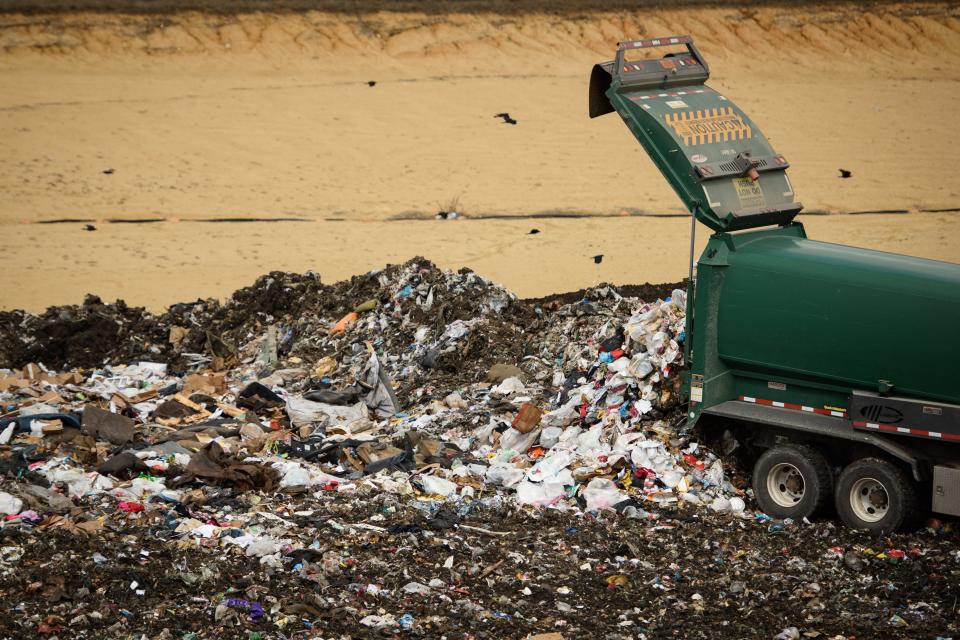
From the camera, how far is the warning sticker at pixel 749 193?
984 cm

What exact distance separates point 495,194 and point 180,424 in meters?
11.9

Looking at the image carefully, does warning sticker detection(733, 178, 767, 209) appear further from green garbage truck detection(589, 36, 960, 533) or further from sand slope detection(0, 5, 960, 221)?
sand slope detection(0, 5, 960, 221)

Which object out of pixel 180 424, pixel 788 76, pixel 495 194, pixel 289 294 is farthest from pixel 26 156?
pixel 788 76

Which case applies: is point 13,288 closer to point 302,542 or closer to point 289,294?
point 289,294

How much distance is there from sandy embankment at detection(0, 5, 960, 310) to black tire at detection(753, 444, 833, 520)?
28.3 ft

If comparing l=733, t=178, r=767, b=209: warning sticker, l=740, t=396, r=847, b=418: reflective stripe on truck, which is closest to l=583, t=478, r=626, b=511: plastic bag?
l=740, t=396, r=847, b=418: reflective stripe on truck

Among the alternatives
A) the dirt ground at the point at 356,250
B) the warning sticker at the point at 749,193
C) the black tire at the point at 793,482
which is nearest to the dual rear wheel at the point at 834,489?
the black tire at the point at 793,482

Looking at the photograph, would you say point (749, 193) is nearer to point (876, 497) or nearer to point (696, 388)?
point (696, 388)

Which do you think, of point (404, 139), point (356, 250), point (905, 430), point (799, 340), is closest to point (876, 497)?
point (905, 430)

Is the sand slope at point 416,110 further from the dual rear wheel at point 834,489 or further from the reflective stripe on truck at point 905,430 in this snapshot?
the reflective stripe on truck at point 905,430

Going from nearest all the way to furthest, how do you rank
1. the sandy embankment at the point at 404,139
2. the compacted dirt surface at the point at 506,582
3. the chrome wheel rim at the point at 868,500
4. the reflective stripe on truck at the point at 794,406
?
the compacted dirt surface at the point at 506,582
the chrome wheel rim at the point at 868,500
the reflective stripe on truck at the point at 794,406
the sandy embankment at the point at 404,139

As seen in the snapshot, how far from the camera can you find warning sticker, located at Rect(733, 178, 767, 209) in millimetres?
9836

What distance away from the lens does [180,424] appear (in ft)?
38.5

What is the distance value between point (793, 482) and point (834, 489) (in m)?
0.34
